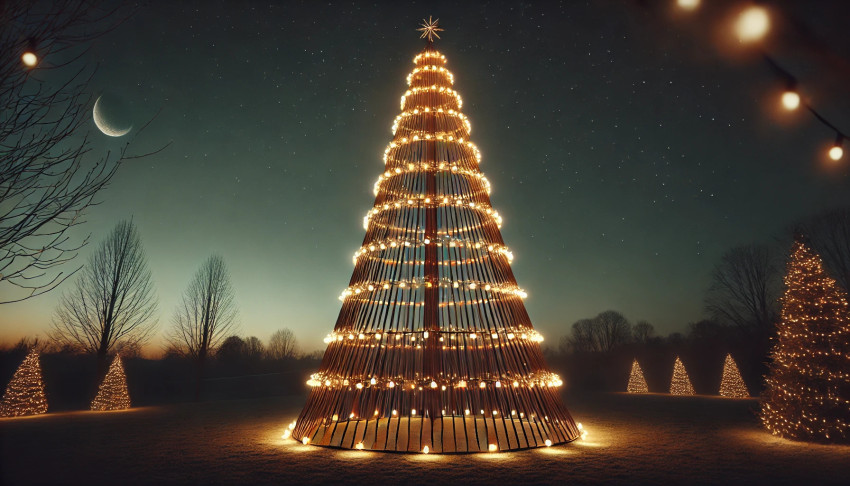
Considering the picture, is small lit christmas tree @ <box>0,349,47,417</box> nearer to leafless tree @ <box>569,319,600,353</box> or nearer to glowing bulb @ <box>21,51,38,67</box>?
glowing bulb @ <box>21,51,38,67</box>

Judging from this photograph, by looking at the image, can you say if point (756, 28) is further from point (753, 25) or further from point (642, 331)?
point (642, 331)

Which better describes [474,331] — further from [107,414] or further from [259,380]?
[259,380]

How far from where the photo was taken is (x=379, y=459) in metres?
6.03

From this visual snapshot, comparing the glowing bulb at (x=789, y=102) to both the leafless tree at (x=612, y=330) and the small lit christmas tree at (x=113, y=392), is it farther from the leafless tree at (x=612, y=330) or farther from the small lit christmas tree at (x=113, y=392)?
the leafless tree at (x=612, y=330)

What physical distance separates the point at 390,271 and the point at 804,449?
761 centimetres

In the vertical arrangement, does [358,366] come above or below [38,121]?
below

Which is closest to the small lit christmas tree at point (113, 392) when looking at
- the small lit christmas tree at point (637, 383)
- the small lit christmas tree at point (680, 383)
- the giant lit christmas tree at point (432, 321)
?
the giant lit christmas tree at point (432, 321)

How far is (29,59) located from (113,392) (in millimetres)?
13693

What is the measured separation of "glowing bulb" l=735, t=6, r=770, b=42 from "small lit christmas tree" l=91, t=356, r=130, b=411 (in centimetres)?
1610

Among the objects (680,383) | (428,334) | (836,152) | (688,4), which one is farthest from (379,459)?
(680,383)

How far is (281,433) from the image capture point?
27.0 feet

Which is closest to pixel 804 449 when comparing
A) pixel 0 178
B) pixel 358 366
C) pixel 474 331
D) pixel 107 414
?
pixel 474 331

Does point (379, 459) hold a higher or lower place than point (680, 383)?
higher

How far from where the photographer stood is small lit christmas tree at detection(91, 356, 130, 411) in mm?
12719
